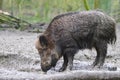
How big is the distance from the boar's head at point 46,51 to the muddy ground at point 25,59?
0.63 feet

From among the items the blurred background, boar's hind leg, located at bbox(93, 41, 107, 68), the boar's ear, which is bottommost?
the blurred background

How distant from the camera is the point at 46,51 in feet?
27.7

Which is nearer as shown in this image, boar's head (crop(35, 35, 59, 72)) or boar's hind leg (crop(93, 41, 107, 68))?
boar's head (crop(35, 35, 59, 72))

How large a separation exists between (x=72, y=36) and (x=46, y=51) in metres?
0.60

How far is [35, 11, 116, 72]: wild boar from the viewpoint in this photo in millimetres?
8484

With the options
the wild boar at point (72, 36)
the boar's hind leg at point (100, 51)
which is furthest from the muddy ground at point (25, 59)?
the wild boar at point (72, 36)

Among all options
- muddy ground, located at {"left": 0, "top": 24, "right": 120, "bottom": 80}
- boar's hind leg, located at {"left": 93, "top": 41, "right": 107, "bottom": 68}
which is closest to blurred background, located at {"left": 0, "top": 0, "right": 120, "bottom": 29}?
muddy ground, located at {"left": 0, "top": 24, "right": 120, "bottom": 80}

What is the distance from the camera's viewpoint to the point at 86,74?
6922mm

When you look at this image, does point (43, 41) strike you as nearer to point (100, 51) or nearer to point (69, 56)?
point (69, 56)

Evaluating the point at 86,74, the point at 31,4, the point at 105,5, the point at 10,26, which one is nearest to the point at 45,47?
the point at 86,74

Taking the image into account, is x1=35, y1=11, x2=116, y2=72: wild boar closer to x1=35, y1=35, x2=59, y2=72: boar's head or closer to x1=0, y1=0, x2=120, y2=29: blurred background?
x1=35, y1=35, x2=59, y2=72: boar's head

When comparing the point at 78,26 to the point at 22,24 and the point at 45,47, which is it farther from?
the point at 22,24

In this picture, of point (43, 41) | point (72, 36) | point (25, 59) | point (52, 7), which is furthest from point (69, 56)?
point (52, 7)

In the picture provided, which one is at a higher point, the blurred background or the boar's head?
the boar's head
